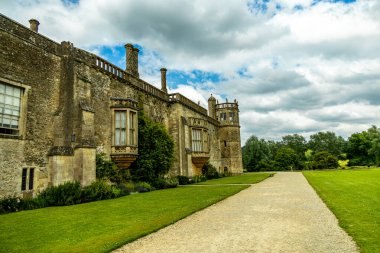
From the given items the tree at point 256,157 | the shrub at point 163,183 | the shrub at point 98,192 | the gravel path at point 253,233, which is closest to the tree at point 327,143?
the tree at point 256,157

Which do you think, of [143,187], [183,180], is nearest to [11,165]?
[143,187]

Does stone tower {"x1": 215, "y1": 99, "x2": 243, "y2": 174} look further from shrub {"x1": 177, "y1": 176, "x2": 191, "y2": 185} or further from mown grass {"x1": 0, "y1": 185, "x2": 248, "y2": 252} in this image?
mown grass {"x1": 0, "y1": 185, "x2": 248, "y2": 252}

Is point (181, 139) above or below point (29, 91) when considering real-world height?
below

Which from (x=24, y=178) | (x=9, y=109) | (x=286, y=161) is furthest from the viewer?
(x=286, y=161)

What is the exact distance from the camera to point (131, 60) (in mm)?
21188

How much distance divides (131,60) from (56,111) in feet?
28.2

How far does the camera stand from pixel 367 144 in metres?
68.9

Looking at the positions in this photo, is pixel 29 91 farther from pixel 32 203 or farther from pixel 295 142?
pixel 295 142

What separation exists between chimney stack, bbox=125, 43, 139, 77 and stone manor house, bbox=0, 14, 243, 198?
8 cm

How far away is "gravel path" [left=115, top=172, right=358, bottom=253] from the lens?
5398 millimetres

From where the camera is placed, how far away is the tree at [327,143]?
92.6 m

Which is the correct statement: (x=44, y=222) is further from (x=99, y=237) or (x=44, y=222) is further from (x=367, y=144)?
(x=367, y=144)

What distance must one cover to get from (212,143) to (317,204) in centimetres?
2750

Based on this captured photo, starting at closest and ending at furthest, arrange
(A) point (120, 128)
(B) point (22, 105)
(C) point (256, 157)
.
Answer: (B) point (22, 105) < (A) point (120, 128) < (C) point (256, 157)
